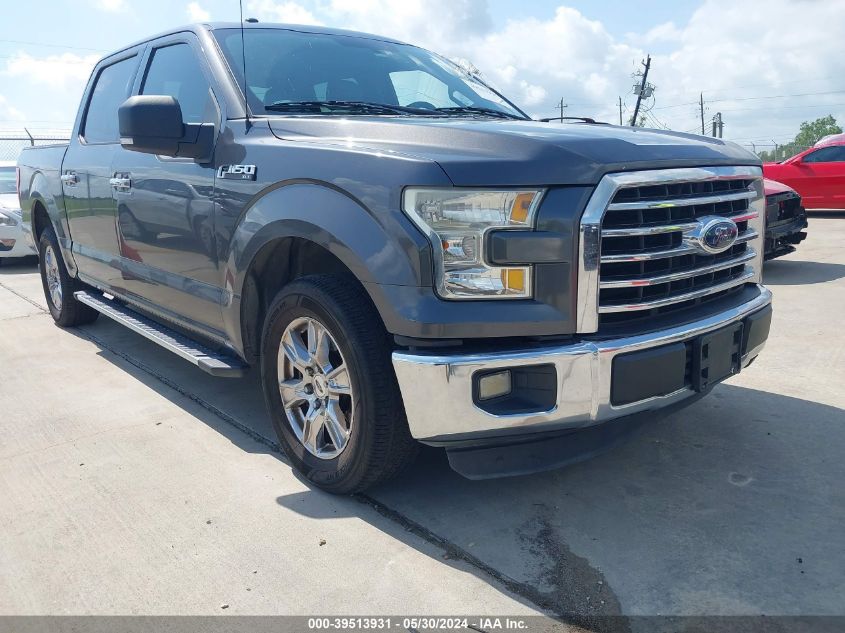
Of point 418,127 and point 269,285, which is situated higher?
point 418,127

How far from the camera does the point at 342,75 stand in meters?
3.45

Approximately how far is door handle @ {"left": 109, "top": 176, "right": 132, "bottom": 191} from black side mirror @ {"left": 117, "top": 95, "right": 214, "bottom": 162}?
2.23 feet

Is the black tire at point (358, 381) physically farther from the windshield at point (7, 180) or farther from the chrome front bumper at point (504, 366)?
the windshield at point (7, 180)

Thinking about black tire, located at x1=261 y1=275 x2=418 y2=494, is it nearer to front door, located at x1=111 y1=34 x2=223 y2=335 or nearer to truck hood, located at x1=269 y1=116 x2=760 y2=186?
truck hood, located at x1=269 y1=116 x2=760 y2=186

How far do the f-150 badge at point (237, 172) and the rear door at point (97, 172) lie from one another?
1.41 meters

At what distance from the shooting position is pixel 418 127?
2494 millimetres

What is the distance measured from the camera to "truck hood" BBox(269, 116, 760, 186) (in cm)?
224

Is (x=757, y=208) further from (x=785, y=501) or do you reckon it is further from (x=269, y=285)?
(x=269, y=285)

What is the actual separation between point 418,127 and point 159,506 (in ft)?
5.82

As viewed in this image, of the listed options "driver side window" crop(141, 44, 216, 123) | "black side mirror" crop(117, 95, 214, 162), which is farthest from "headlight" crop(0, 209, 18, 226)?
"black side mirror" crop(117, 95, 214, 162)

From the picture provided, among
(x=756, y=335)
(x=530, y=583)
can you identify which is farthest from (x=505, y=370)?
(x=756, y=335)

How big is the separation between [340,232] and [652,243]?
1.07m

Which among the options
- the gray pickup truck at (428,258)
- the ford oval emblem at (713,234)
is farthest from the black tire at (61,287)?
the ford oval emblem at (713,234)

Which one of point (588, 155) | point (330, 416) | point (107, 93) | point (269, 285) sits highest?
point (107, 93)
